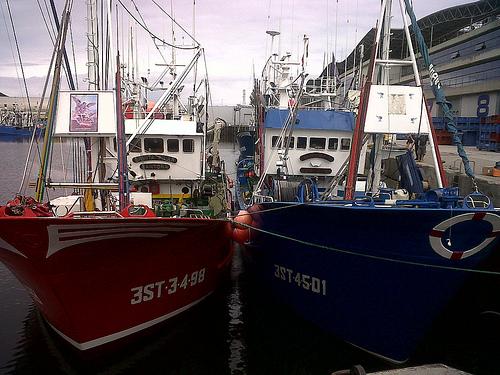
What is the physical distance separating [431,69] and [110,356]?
8279 mm

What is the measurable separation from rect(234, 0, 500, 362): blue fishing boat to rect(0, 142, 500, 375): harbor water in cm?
52

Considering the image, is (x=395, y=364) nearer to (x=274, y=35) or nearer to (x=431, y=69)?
(x=431, y=69)

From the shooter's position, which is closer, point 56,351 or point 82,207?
point 56,351

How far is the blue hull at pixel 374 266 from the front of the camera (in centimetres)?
672

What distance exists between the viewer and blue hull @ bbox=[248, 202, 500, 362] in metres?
6.72

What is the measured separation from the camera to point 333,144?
45.0 ft

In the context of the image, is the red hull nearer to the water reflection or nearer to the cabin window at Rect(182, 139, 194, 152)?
the water reflection

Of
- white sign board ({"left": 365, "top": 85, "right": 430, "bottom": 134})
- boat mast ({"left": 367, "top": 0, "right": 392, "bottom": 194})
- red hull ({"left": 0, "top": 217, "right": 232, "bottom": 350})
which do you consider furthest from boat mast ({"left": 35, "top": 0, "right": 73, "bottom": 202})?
boat mast ({"left": 367, "top": 0, "right": 392, "bottom": 194})

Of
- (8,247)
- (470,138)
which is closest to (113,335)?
(8,247)

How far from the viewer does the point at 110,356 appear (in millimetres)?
8172

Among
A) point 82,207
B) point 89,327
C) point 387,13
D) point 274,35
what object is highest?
point 274,35

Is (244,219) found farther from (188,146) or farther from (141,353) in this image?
(188,146)

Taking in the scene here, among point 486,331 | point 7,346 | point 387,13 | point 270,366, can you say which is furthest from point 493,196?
point 7,346

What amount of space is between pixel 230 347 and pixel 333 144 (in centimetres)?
730
